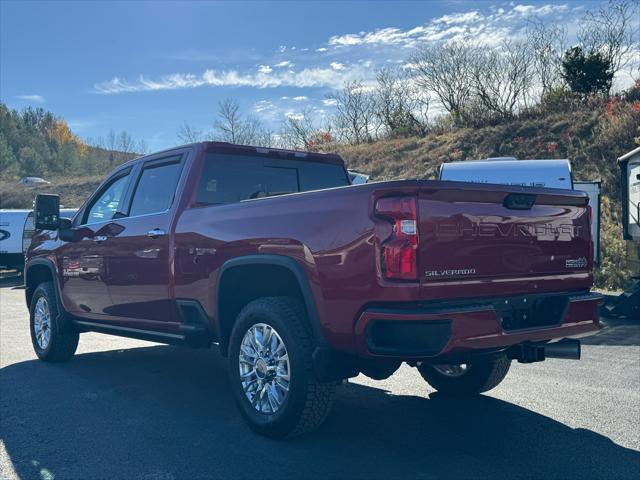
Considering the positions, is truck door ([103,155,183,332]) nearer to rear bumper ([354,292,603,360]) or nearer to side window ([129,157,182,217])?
side window ([129,157,182,217])

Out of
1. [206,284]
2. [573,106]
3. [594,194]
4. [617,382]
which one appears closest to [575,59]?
[573,106]

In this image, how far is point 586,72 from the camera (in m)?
25.7

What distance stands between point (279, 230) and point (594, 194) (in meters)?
9.58

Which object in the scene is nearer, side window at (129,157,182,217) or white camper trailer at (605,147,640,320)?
side window at (129,157,182,217)

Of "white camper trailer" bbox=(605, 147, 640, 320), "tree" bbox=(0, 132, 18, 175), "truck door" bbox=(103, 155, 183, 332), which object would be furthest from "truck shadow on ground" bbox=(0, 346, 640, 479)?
"tree" bbox=(0, 132, 18, 175)

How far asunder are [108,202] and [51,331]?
5.27ft

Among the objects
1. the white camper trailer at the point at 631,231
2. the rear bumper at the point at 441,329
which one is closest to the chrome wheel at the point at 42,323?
the rear bumper at the point at 441,329

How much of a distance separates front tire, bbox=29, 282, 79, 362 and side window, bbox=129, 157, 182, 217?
67.8 inches

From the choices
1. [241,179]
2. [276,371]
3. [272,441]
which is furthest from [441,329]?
[241,179]

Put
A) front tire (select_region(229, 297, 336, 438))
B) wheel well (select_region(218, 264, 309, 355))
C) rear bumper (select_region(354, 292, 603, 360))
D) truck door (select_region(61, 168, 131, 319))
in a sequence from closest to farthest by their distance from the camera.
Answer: rear bumper (select_region(354, 292, 603, 360)) < front tire (select_region(229, 297, 336, 438)) < wheel well (select_region(218, 264, 309, 355)) < truck door (select_region(61, 168, 131, 319))

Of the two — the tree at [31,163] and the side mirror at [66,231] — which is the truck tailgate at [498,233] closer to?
the side mirror at [66,231]

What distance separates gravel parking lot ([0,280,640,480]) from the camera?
3596mm

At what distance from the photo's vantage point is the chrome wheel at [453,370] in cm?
509

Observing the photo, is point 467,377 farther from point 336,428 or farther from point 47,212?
point 47,212
